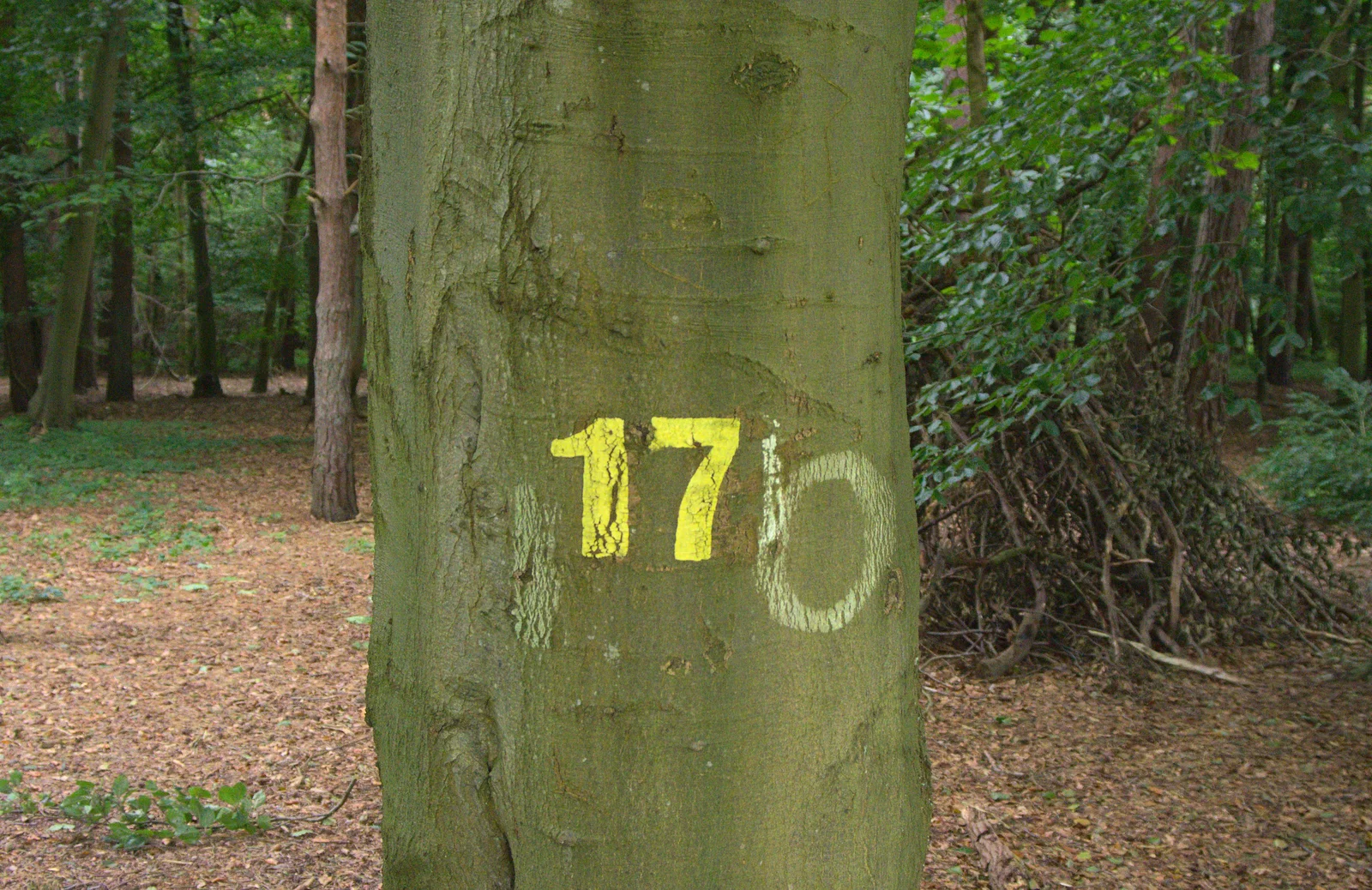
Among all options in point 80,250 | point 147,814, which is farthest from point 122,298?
point 147,814

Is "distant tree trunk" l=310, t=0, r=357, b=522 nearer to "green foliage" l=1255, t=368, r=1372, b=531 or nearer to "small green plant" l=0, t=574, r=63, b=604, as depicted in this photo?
"small green plant" l=0, t=574, r=63, b=604

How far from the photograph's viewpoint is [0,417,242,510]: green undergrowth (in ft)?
33.6

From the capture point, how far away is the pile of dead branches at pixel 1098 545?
5426 millimetres

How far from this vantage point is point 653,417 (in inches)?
56.6

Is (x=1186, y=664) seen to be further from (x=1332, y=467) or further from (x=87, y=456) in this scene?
(x=87, y=456)

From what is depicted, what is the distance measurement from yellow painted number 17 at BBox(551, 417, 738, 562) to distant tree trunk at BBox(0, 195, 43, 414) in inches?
650

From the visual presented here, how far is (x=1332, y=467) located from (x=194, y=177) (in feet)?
47.3

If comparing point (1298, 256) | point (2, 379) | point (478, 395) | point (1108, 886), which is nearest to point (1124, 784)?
point (1108, 886)

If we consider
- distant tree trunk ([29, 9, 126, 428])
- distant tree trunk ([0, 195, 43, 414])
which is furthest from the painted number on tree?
distant tree trunk ([0, 195, 43, 414])

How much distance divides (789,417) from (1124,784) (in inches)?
126

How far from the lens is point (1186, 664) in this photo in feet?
16.9

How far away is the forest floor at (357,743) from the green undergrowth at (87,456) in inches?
111

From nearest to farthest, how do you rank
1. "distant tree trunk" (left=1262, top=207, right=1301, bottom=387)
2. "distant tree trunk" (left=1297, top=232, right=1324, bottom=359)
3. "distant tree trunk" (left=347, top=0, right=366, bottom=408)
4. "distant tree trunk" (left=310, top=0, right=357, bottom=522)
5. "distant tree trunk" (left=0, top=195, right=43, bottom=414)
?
"distant tree trunk" (left=1262, top=207, right=1301, bottom=387)
"distant tree trunk" (left=310, top=0, right=357, bottom=522)
"distant tree trunk" (left=347, top=0, right=366, bottom=408)
"distant tree trunk" (left=1297, top=232, right=1324, bottom=359)
"distant tree trunk" (left=0, top=195, right=43, bottom=414)

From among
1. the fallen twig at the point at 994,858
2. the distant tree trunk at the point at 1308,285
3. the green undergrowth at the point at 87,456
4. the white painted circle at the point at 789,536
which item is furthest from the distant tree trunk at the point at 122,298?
the distant tree trunk at the point at 1308,285
